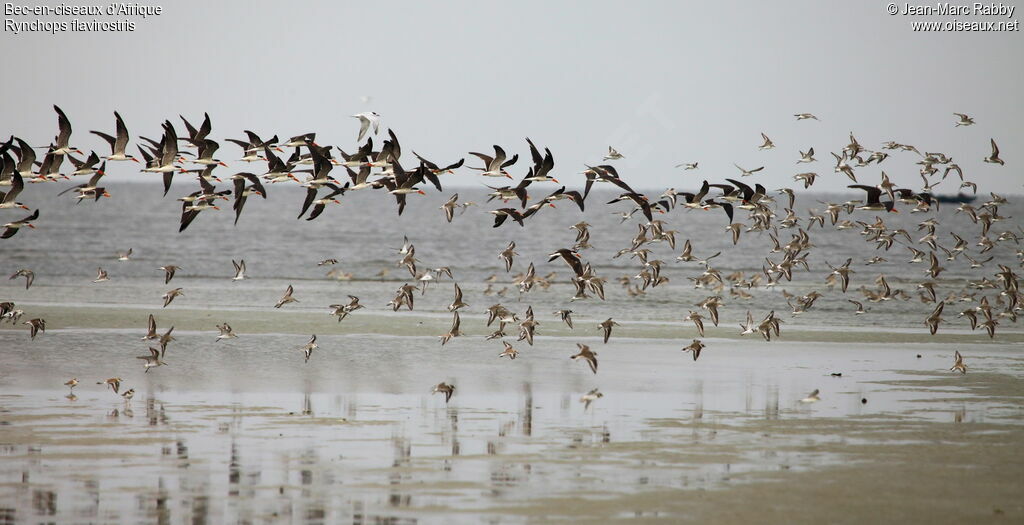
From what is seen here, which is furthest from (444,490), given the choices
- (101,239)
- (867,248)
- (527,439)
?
(867,248)

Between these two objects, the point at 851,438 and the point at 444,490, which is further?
the point at 851,438

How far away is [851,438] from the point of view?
49.3 feet

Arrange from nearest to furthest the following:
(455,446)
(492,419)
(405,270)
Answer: (455,446) → (492,419) → (405,270)

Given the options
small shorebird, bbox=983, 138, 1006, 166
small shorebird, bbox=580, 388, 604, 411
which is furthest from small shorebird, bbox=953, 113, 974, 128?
small shorebird, bbox=580, 388, 604, 411

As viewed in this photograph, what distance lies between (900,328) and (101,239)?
183 ft

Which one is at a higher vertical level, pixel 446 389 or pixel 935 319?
pixel 935 319

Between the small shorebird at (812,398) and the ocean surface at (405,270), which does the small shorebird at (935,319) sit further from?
the small shorebird at (812,398)

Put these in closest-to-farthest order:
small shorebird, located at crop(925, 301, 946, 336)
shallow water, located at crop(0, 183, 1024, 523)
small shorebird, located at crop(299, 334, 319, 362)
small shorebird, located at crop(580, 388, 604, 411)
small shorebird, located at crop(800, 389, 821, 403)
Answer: shallow water, located at crop(0, 183, 1024, 523) → small shorebird, located at crop(580, 388, 604, 411) → small shorebird, located at crop(800, 389, 821, 403) → small shorebird, located at crop(299, 334, 319, 362) → small shorebird, located at crop(925, 301, 946, 336)

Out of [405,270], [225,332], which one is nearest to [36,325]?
[225,332]

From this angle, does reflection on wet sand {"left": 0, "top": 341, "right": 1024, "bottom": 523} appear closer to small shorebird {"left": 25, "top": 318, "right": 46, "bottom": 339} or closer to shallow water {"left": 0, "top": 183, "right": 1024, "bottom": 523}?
shallow water {"left": 0, "top": 183, "right": 1024, "bottom": 523}

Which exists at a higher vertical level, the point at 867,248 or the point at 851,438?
the point at 867,248

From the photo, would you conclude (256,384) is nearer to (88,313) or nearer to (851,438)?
(851,438)

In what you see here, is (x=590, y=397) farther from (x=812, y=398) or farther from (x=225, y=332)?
(x=225, y=332)

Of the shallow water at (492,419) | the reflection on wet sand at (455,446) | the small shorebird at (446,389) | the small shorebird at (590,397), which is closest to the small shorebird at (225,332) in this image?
the shallow water at (492,419)
